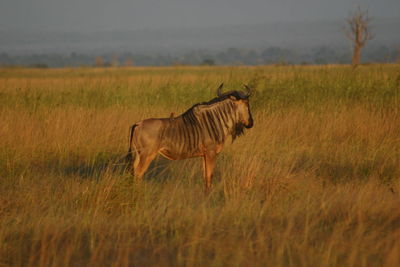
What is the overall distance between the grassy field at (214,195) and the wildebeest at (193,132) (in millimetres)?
268

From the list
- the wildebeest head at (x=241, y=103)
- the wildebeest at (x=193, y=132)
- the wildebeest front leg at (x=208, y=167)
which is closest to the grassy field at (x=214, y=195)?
the wildebeest front leg at (x=208, y=167)

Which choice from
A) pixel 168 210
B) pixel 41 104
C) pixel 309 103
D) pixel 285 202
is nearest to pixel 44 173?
pixel 168 210

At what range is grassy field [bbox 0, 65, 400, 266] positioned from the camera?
3604 millimetres

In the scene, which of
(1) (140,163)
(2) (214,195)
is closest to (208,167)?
(2) (214,195)

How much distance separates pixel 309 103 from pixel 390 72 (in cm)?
277

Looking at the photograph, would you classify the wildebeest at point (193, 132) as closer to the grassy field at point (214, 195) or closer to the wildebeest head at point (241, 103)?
the wildebeest head at point (241, 103)

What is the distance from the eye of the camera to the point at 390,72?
38.8 feet

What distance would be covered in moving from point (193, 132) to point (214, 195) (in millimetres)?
685

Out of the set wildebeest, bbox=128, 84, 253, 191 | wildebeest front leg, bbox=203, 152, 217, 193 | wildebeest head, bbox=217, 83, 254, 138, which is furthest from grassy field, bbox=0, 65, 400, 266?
wildebeest head, bbox=217, 83, 254, 138

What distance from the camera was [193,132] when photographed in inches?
210

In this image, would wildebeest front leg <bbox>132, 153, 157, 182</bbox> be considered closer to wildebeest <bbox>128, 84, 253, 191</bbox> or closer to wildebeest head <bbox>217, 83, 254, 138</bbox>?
wildebeest <bbox>128, 84, 253, 191</bbox>

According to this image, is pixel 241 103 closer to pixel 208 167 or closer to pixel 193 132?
pixel 193 132

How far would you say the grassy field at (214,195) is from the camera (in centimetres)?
360

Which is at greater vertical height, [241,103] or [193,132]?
[241,103]
